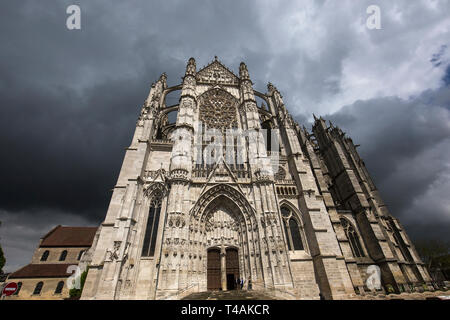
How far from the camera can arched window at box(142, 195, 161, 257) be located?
43.3ft

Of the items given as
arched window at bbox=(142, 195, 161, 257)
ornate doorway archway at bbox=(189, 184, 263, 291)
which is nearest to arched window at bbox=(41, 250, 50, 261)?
arched window at bbox=(142, 195, 161, 257)

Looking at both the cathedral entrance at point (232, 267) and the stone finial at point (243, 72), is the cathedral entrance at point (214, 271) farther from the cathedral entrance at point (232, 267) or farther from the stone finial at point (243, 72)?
the stone finial at point (243, 72)

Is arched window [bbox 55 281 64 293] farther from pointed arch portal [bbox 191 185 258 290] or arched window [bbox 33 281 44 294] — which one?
pointed arch portal [bbox 191 185 258 290]

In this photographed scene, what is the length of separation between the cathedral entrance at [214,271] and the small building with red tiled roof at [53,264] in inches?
695

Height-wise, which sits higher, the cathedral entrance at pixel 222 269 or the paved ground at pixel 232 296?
the cathedral entrance at pixel 222 269

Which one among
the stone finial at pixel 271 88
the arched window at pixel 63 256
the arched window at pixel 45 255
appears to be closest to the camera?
the arched window at pixel 45 255

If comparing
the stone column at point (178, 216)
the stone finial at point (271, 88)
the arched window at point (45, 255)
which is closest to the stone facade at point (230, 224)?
the stone column at point (178, 216)

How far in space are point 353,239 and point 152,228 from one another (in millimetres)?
17524

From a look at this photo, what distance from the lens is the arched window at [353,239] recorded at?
17.0m

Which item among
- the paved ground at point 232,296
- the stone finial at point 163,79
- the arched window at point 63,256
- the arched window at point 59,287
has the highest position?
the stone finial at point 163,79

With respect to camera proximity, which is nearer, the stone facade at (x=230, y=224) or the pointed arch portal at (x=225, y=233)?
the stone facade at (x=230, y=224)

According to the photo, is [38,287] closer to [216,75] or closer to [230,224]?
[230,224]

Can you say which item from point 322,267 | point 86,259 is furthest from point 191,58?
point 322,267
